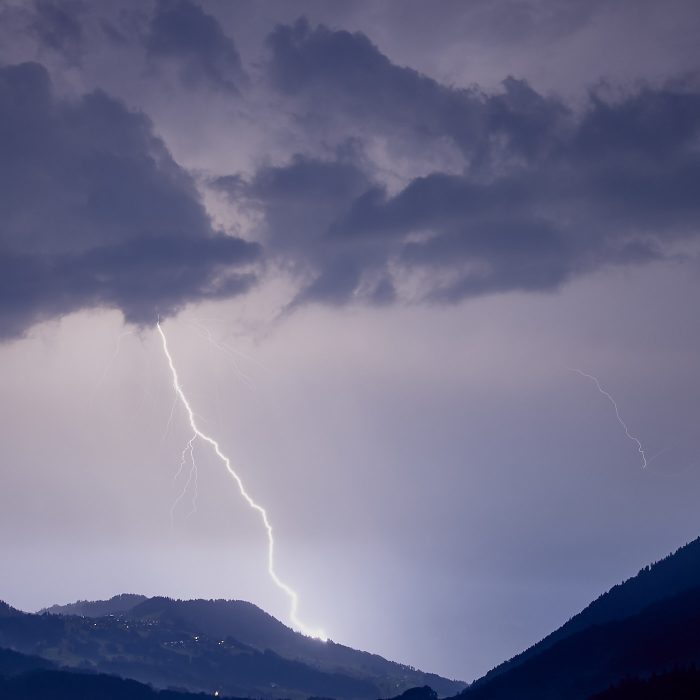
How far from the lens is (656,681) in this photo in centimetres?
18475

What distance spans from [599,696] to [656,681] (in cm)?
1496

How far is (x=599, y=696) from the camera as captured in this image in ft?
643
